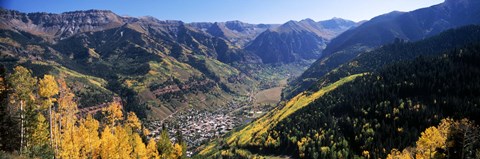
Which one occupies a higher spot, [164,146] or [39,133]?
[39,133]

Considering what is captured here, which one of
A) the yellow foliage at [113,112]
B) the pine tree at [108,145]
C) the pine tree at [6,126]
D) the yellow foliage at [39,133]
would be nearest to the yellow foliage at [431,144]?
the pine tree at [108,145]

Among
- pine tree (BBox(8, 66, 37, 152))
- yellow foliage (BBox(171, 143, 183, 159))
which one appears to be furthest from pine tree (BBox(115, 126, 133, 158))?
yellow foliage (BBox(171, 143, 183, 159))

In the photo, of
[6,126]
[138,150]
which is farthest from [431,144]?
[6,126]

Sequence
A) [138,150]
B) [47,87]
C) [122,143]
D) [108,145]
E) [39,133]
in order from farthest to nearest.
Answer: [138,150] → [122,143] → [108,145] → [39,133] → [47,87]

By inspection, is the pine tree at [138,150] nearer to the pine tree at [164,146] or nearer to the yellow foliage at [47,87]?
the pine tree at [164,146]

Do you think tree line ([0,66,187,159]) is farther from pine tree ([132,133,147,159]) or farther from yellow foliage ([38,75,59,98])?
pine tree ([132,133,147,159])

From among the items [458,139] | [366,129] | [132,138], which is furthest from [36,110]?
[366,129]

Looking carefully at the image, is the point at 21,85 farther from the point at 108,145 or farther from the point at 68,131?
the point at 108,145

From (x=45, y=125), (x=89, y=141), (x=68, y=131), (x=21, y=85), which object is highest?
(x=21, y=85)

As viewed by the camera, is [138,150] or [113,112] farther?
[138,150]

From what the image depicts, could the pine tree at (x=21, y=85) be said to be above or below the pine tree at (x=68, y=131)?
above

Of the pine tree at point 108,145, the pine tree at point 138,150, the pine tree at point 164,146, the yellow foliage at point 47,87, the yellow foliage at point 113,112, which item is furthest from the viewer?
the pine tree at point 164,146

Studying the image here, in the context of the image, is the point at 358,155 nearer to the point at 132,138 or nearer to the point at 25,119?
the point at 132,138
